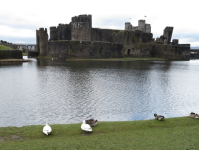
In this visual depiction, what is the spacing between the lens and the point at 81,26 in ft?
198

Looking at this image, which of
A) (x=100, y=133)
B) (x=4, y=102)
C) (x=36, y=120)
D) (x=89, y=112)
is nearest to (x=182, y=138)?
(x=100, y=133)

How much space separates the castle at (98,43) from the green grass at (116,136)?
47653mm

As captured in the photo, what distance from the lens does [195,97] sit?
18.0 m

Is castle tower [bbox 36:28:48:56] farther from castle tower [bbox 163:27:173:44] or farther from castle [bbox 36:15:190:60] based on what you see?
castle tower [bbox 163:27:173:44]

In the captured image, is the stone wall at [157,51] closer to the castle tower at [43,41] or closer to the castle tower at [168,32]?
the castle tower at [168,32]

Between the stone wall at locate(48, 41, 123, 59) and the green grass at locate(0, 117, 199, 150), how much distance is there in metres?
47.3

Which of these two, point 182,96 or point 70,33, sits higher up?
point 70,33

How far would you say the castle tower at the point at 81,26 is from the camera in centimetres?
6009

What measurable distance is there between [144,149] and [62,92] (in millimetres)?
12180

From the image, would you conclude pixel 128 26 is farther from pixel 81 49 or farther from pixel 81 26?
pixel 81 49

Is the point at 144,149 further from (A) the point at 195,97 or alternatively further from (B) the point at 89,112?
(A) the point at 195,97

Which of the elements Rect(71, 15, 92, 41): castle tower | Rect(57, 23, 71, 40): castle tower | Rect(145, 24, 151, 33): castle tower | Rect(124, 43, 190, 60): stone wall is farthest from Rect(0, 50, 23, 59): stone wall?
Rect(145, 24, 151, 33): castle tower

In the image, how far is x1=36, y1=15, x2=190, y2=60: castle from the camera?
57.2 metres

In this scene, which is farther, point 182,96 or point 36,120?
point 182,96
